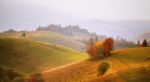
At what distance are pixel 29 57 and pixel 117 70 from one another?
64.7 metres

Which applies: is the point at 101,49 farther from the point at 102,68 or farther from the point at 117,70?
the point at 117,70

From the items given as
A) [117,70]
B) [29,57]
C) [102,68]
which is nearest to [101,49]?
[102,68]

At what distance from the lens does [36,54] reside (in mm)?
118750

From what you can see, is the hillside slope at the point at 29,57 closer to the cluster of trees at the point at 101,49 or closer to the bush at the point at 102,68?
the cluster of trees at the point at 101,49

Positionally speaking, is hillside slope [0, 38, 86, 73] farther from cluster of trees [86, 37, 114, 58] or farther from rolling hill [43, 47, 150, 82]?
rolling hill [43, 47, 150, 82]

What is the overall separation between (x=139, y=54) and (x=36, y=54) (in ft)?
191

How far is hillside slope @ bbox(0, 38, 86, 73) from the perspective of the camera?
104m

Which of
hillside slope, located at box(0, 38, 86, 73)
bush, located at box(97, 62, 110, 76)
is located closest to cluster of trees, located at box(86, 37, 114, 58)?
bush, located at box(97, 62, 110, 76)

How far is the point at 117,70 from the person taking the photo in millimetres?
57500

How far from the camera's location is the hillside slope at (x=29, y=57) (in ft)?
340

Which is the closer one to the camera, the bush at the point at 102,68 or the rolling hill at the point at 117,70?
the rolling hill at the point at 117,70

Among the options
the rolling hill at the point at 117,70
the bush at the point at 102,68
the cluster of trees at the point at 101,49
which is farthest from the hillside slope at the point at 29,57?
the bush at the point at 102,68

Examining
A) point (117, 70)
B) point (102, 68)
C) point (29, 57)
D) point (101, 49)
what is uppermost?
point (101, 49)

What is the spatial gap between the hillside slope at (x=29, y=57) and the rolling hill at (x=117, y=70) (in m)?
30.7
